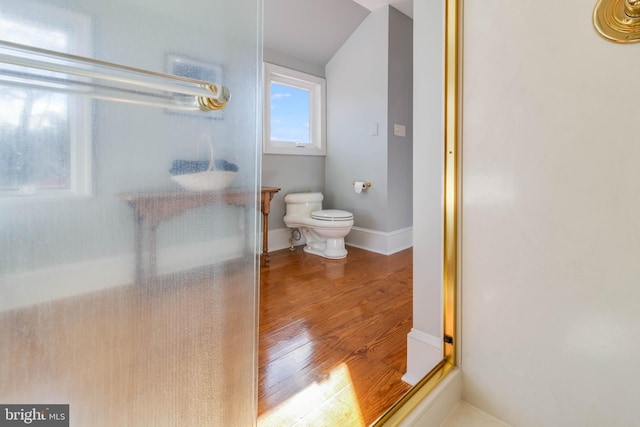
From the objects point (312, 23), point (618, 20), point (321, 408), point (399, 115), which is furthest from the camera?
point (399, 115)

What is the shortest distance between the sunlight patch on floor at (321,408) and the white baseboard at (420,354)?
0.83 ft

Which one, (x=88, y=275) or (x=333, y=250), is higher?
(x=88, y=275)

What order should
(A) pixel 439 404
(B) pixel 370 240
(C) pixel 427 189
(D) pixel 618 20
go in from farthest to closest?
(B) pixel 370 240 → (C) pixel 427 189 → (A) pixel 439 404 → (D) pixel 618 20

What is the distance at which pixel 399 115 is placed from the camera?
303 cm

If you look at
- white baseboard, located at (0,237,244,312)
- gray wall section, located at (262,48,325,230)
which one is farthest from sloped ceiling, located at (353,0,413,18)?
white baseboard, located at (0,237,244,312)

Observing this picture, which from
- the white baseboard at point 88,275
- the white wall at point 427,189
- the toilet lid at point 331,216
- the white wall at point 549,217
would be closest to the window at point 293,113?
the toilet lid at point 331,216

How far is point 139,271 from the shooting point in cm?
60

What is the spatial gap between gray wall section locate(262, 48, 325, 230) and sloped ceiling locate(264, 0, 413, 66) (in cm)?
7

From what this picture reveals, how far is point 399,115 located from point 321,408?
267cm

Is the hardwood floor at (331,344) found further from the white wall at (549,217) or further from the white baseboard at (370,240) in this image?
the white baseboard at (370,240)

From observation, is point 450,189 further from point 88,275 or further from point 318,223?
point 318,223

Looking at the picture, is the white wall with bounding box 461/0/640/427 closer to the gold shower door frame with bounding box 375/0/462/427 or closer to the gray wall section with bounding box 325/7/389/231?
the gold shower door frame with bounding box 375/0/462/427

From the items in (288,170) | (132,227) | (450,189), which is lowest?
(132,227)

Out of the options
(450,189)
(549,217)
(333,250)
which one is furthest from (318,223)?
(549,217)
